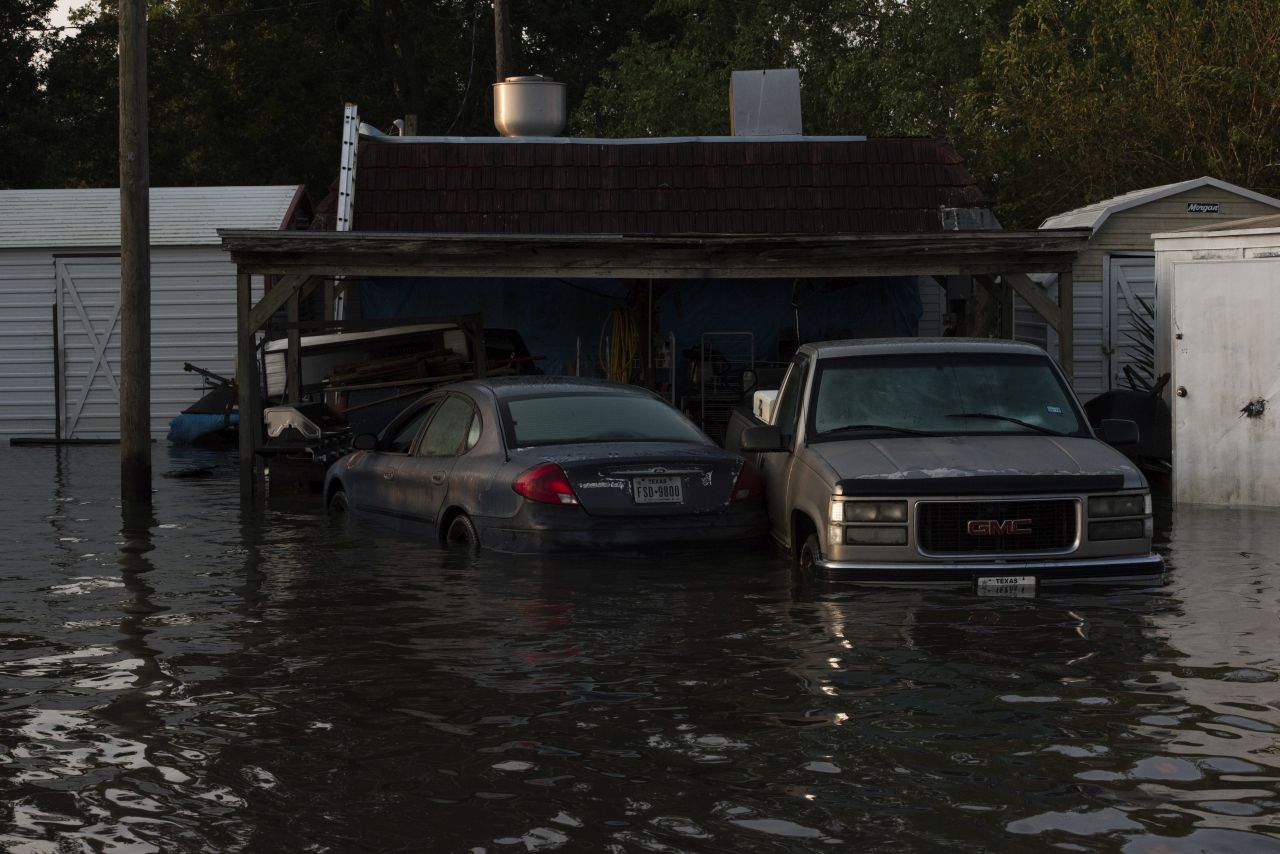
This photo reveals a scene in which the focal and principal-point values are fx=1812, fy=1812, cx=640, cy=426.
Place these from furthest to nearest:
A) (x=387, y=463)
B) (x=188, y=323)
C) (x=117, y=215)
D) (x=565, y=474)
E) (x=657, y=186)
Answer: (x=117, y=215), (x=188, y=323), (x=657, y=186), (x=387, y=463), (x=565, y=474)

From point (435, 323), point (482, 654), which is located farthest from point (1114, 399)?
point (482, 654)

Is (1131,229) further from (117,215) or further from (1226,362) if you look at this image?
(117,215)

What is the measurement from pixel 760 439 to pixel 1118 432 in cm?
221

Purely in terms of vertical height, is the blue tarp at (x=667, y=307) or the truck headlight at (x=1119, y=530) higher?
the blue tarp at (x=667, y=307)

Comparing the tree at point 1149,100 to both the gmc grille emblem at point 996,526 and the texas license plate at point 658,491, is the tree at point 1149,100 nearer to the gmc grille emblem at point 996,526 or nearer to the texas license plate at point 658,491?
the texas license plate at point 658,491

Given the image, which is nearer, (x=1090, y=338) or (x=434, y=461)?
(x=434, y=461)

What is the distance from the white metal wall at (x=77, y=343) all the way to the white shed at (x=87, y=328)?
0.02 m

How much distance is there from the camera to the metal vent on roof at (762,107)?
27.1 metres

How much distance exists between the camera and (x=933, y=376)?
11500 millimetres

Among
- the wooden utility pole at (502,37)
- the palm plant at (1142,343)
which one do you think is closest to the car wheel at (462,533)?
the palm plant at (1142,343)

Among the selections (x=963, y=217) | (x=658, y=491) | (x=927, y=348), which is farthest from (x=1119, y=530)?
(x=963, y=217)

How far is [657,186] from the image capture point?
25.0 meters

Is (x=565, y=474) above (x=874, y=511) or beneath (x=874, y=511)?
above

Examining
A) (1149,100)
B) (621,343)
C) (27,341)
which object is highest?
(1149,100)
